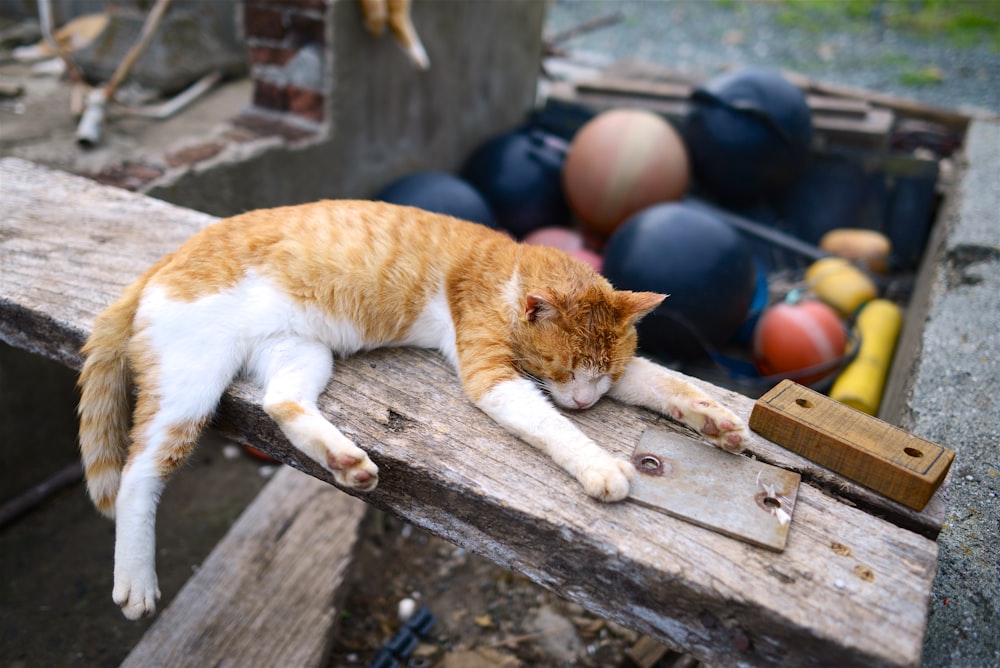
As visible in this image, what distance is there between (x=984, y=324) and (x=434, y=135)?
3.20 metres

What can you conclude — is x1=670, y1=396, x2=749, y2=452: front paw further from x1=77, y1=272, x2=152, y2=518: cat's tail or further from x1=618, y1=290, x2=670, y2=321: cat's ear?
x1=77, y1=272, x2=152, y2=518: cat's tail

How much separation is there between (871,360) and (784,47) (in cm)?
650

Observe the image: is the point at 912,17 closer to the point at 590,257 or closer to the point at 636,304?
the point at 590,257

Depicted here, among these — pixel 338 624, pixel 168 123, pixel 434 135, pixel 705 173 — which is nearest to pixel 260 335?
pixel 338 624

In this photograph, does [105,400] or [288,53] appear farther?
[288,53]

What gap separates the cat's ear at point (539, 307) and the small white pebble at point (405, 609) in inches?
57.1

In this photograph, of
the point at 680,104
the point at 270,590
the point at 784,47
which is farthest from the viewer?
the point at 784,47

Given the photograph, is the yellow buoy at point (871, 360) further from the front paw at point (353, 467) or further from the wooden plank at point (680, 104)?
the front paw at point (353, 467)

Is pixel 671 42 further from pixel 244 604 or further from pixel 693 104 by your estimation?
pixel 244 604

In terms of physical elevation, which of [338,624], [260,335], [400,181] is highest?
[260,335]

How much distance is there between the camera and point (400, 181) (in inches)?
153

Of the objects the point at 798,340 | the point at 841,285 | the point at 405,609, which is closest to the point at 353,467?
the point at 405,609

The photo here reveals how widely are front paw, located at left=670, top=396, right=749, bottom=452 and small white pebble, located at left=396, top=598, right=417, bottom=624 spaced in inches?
59.4

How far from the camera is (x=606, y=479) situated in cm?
137
